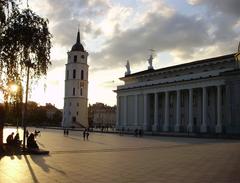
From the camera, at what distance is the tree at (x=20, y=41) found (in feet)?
50.8

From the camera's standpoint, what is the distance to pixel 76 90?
115750mm

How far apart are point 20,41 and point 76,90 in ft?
328

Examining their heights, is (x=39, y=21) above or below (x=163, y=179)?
above

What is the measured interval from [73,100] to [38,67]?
97.7m

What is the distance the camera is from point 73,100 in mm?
115688

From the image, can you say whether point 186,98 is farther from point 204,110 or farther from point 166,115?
point 204,110

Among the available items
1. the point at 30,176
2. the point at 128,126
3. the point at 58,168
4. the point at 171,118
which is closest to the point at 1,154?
the point at 58,168

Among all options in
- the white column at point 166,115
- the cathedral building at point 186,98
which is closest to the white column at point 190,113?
the cathedral building at point 186,98

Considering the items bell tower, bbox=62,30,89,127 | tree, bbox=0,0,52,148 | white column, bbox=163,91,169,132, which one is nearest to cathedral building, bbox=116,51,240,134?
white column, bbox=163,91,169,132

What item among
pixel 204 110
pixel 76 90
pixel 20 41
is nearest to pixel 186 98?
pixel 204 110

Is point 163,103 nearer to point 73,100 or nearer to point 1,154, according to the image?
point 73,100

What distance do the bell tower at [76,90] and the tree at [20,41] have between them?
320ft

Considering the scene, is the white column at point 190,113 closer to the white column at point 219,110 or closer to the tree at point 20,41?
the white column at point 219,110

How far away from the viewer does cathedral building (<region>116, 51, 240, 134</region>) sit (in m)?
59.8
